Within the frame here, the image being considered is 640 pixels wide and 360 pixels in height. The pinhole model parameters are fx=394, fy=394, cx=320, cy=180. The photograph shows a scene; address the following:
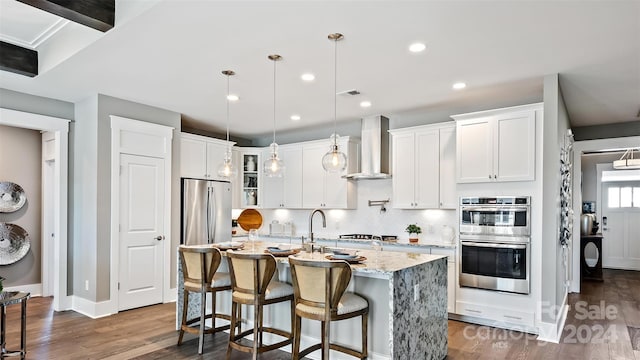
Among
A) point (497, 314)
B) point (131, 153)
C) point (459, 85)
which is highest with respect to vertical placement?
point (459, 85)

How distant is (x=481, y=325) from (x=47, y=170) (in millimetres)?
6422

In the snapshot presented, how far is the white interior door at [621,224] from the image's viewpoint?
8.69 metres

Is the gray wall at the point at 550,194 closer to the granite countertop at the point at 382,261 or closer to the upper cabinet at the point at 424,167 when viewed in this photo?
the upper cabinet at the point at 424,167

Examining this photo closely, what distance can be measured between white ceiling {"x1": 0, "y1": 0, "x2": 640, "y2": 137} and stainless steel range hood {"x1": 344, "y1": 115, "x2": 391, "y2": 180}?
400 millimetres

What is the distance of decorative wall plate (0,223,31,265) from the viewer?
5.50m

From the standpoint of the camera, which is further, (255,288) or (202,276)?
(202,276)

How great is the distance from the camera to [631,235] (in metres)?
8.71

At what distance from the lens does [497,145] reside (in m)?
4.56

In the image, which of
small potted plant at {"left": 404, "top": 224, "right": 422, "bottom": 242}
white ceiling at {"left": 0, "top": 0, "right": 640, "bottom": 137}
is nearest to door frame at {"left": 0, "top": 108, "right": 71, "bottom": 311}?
white ceiling at {"left": 0, "top": 0, "right": 640, "bottom": 137}

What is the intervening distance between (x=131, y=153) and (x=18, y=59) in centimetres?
155

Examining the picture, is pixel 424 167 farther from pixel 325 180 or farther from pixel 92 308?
pixel 92 308

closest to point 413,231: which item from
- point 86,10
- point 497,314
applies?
point 497,314

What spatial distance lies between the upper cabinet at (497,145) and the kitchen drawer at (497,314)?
1.46m

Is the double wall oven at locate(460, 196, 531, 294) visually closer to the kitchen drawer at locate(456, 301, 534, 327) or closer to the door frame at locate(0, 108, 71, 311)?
the kitchen drawer at locate(456, 301, 534, 327)
